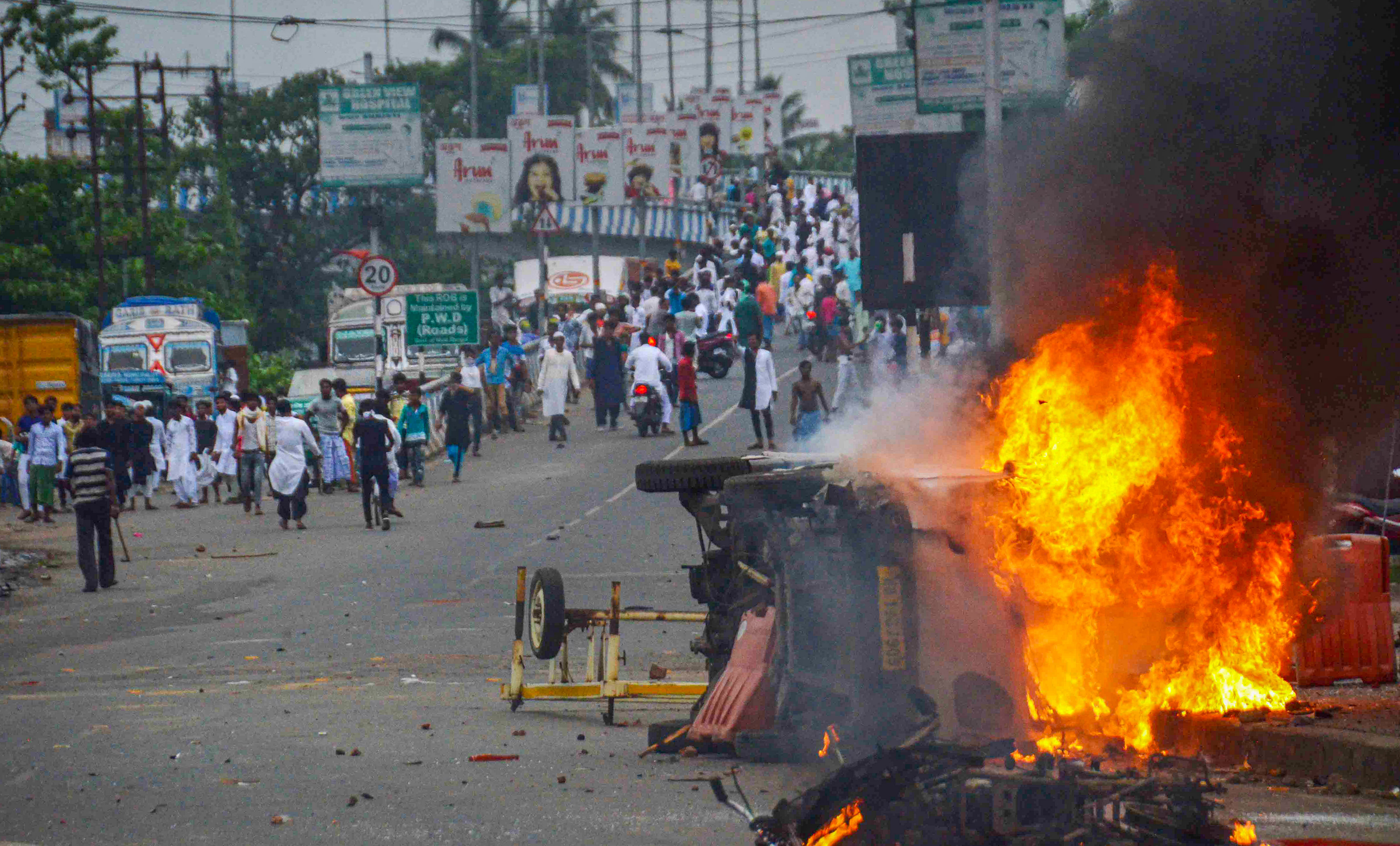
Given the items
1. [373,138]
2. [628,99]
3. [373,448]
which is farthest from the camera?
[628,99]

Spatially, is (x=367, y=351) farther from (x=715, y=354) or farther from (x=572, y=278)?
(x=572, y=278)

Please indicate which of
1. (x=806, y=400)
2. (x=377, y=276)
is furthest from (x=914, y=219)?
(x=377, y=276)

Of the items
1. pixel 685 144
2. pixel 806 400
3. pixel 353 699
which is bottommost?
pixel 353 699

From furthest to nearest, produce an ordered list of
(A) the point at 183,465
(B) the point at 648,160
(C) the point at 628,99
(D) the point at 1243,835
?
(C) the point at 628,99, (B) the point at 648,160, (A) the point at 183,465, (D) the point at 1243,835

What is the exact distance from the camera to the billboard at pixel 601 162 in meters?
39.6

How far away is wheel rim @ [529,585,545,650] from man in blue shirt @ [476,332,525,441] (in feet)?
69.5

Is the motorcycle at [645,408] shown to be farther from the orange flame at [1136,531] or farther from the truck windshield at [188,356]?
the orange flame at [1136,531]

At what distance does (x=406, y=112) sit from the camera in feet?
117

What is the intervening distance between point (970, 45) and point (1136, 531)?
464 inches

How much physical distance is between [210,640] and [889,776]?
9.28 m

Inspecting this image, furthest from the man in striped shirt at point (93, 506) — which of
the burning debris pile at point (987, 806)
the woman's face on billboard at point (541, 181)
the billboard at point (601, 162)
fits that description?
the billboard at point (601, 162)

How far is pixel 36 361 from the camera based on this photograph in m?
34.8

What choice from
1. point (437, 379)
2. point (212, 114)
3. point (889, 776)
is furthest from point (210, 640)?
point (212, 114)

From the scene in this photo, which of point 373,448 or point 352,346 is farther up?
point 352,346
